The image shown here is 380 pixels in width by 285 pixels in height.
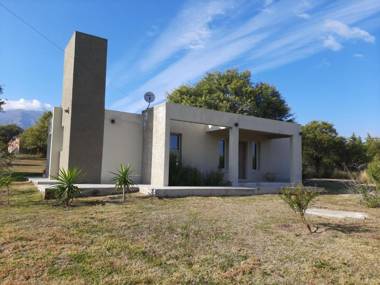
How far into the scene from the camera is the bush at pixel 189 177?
14.5 m

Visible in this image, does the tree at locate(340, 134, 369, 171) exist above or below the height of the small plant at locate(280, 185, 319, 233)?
above

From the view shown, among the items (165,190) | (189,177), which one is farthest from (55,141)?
(165,190)

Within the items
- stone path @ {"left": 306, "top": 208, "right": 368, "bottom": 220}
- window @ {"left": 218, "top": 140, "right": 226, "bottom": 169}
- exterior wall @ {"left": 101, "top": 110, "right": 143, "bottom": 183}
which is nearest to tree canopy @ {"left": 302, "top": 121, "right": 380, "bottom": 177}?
window @ {"left": 218, "top": 140, "right": 226, "bottom": 169}

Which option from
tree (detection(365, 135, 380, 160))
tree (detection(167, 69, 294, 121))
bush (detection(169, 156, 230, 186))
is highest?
tree (detection(167, 69, 294, 121))

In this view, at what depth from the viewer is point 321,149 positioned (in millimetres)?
32312

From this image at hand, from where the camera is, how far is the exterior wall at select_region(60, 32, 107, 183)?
13.8 meters

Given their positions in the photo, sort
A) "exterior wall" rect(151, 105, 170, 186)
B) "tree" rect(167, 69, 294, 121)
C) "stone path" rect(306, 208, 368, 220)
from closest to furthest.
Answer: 1. "stone path" rect(306, 208, 368, 220)
2. "exterior wall" rect(151, 105, 170, 186)
3. "tree" rect(167, 69, 294, 121)

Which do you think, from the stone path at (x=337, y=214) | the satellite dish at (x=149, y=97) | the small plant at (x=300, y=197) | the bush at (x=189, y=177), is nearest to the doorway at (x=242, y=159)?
the bush at (x=189, y=177)

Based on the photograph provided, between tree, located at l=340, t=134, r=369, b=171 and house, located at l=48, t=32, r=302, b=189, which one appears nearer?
house, located at l=48, t=32, r=302, b=189

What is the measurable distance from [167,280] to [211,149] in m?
13.5

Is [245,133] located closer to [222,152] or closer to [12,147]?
[222,152]

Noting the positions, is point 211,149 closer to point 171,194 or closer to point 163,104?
point 163,104

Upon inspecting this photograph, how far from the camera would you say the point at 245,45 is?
14.2m

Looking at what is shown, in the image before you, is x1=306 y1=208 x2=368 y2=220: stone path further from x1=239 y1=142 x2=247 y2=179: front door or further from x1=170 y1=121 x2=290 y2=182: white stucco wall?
x1=239 y1=142 x2=247 y2=179: front door
